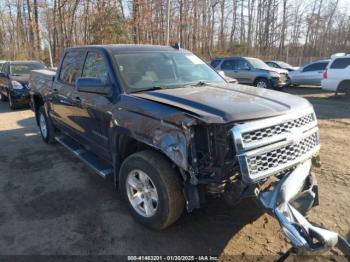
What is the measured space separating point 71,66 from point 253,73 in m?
11.7

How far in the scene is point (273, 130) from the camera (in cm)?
285

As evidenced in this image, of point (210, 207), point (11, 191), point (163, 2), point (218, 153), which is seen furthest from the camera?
point (163, 2)

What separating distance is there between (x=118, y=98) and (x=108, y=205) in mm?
1382

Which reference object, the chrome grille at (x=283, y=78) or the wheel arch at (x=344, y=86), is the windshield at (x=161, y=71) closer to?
the wheel arch at (x=344, y=86)

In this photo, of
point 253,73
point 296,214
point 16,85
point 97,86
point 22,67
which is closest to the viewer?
point 296,214

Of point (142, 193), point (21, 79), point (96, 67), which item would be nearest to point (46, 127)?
point (96, 67)

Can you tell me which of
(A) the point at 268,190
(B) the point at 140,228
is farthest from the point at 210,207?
(A) the point at 268,190

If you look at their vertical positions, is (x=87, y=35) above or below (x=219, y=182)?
above

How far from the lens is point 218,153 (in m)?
2.80

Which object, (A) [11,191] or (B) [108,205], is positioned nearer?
(B) [108,205]

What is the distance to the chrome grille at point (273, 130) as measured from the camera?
8.84 ft

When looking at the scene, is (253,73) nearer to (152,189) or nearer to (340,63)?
(340,63)

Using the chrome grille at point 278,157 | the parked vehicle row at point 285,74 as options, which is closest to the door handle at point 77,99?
the chrome grille at point 278,157

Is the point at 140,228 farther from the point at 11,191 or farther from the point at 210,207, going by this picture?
the point at 11,191
